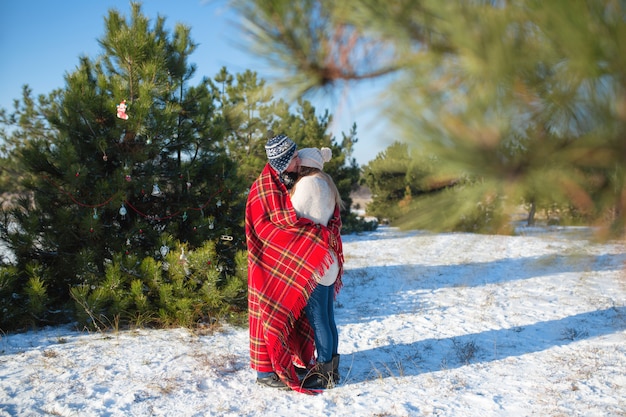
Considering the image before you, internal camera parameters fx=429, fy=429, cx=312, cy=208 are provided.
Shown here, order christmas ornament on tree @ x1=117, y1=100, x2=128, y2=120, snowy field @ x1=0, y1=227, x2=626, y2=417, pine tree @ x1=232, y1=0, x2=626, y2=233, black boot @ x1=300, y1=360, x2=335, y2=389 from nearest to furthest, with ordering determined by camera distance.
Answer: pine tree @ x1=232, y1=0, x2=626, y2=233
snowy field @ x1=0, y1=227, x2=626, y2=417
black boot @ x1=300, y1=360, x2=335, y2=389
christmas ornament on tree @ x1=117, y1=100, x2=128, y2=120

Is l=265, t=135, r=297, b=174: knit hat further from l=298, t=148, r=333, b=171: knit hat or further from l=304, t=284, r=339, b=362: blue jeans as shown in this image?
l=304, t=284, r=339, b=362: blue jeans

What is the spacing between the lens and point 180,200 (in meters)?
4.37

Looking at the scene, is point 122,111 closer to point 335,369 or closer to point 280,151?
point 280,151

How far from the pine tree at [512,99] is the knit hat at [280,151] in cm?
129

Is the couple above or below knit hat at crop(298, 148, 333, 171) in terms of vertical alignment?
below

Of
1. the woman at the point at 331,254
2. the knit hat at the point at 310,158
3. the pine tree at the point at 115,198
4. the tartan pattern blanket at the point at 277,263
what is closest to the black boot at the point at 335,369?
the woman at the point at 331,254

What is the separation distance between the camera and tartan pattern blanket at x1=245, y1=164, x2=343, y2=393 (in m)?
2.54

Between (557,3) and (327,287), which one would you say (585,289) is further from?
(557,3)

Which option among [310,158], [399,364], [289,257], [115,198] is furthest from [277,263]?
[115,198]

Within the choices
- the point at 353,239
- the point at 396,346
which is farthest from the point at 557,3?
the point at 353,239

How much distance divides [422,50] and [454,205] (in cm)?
43

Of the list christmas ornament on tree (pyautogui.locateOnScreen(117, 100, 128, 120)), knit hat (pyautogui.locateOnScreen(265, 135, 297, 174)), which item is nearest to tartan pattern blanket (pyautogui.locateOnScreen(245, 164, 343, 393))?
knit hat (pyautogui.locateOnScreen(265, 135, 297, 174))

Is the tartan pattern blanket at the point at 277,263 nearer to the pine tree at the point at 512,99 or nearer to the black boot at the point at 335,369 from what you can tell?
the black boot at the point at 335,369

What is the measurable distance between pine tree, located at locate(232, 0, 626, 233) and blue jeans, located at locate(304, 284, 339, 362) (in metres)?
1.58
